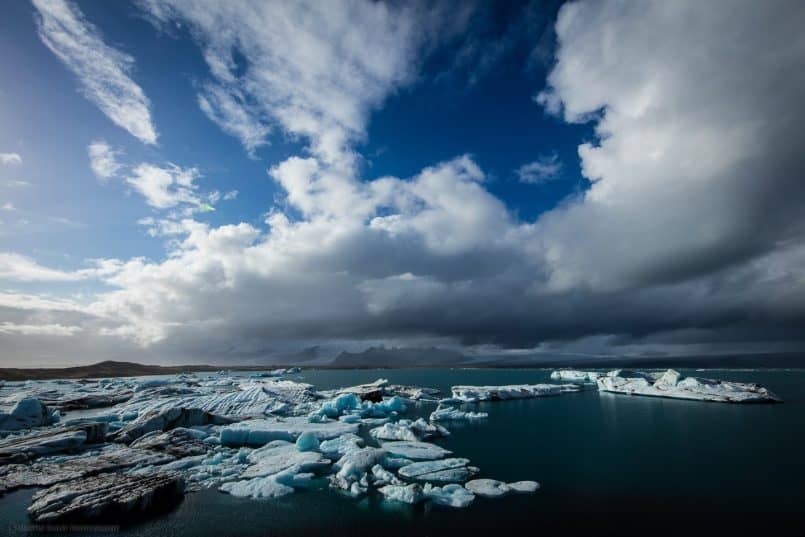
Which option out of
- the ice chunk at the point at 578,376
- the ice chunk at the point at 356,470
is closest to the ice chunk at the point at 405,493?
the ice chunk at the point at 356,470

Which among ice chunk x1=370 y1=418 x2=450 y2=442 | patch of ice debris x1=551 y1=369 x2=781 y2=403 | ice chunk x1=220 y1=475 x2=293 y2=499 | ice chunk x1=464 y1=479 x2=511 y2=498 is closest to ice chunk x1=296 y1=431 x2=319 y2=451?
ice chunk x1=220 y1=475 x2=293 y2=499

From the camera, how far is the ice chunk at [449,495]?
1258 cm

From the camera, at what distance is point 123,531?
11156 millimetres

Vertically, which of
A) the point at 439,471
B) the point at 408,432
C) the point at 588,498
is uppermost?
the point at 408,432

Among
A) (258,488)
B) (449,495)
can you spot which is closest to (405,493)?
(449,495)

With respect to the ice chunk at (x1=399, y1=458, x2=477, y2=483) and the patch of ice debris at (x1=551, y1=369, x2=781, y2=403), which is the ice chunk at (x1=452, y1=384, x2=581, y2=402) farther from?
the ice chunk at (x1=399, y1=458, x2=477, y2=483)

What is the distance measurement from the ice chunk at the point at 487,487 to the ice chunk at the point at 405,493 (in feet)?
6.54

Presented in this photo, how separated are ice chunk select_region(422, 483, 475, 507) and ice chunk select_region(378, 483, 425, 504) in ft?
0.83

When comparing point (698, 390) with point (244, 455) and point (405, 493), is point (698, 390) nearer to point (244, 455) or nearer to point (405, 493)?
point (405, 493)

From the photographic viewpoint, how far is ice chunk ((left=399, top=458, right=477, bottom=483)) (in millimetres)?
14909

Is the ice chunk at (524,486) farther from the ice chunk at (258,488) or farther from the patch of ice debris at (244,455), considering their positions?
the ice chunk at (258,488)

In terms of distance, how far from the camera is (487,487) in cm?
1372

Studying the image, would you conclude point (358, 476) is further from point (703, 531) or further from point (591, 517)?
point (703, 531)

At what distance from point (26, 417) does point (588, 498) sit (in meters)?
34.7
